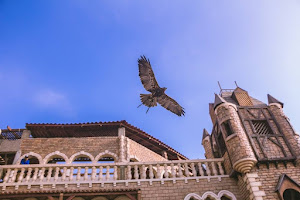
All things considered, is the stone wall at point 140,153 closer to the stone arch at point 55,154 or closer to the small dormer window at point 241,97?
the stone arch at point 55,154

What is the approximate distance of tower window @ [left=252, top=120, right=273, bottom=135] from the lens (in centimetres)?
1301

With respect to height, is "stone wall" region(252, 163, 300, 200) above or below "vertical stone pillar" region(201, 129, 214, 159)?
below

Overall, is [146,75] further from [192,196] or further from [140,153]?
[192,196]

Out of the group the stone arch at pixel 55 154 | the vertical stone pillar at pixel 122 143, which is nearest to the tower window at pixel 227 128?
the vertical stone pillar at pixel 122 143

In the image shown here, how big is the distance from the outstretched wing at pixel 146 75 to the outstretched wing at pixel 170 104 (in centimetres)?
81

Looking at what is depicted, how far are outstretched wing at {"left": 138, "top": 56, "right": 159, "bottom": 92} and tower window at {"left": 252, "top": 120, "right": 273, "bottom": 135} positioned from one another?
5.11 meters

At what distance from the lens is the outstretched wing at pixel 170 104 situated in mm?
14484

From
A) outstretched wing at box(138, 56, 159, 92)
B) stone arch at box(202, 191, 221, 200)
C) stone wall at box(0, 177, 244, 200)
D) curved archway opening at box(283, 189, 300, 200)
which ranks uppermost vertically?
outstretched wing at box(138, 56, 159, 92)

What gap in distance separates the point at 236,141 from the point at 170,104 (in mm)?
4107

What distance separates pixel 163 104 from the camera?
14742 millimetres

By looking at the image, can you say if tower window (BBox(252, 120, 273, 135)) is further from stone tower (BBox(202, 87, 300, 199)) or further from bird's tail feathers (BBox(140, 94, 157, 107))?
bird's tail feathers (BBox(140, 94, 157, 107))

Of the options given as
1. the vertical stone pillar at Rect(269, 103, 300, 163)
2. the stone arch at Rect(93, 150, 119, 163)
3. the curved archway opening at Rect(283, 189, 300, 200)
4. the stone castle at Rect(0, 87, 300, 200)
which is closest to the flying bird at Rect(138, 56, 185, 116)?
the stone castle at Rect(0, 87, 300, 200)

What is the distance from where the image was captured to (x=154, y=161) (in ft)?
39.3

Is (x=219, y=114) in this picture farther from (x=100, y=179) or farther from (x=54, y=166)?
(x=54, y=166)
